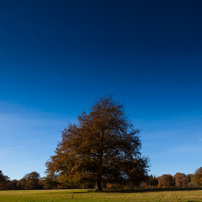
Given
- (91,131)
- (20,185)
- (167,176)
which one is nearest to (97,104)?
(91,131)

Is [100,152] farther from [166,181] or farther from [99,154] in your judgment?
[166,181]

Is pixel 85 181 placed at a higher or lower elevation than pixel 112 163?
lower

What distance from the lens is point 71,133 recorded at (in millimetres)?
33906

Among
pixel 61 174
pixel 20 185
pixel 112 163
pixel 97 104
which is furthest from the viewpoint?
pixel 20 185

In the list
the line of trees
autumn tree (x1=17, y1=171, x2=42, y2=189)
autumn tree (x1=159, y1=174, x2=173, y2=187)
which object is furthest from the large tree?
autumn tree (x1=159, y1=174, x2=173, y2=187)

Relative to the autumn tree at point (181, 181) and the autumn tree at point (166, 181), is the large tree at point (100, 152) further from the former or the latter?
the autumn tree at point (166, 181)

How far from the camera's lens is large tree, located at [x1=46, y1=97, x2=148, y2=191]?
30.7m

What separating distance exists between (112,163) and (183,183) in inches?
4575

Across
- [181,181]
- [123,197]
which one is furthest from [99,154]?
[181,181]

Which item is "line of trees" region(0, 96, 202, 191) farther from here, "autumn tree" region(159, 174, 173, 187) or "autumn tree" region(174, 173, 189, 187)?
"autumn tree" region(159, 174, 173, 187)

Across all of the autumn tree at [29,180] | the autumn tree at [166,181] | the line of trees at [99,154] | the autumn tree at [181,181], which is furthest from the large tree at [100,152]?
the autumn tree at [166,181]

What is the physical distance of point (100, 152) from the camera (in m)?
32.7

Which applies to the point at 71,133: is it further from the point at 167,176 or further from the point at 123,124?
the point at 167,176

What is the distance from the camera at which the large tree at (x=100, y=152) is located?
3072 centimetres
